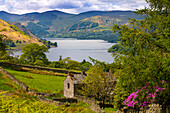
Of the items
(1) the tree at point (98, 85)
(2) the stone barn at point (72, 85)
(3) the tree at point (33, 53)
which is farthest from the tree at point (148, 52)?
(3) the tree at point (33, 53)

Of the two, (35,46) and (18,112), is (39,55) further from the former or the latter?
(18,112)

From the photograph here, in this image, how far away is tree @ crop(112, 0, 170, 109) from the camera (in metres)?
16.4

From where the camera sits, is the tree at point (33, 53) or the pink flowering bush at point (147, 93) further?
the tree at point (33, 53)

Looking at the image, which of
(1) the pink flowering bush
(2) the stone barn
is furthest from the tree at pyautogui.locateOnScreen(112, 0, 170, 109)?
(2) the stone barn

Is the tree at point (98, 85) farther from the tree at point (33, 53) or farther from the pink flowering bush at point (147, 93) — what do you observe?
the tree at point (33, 53)

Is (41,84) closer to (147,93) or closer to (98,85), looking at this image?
(98,85)

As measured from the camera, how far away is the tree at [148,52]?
16.4 meters

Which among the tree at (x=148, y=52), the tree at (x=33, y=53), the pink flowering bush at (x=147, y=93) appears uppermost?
the tree at (x=148, y=52)

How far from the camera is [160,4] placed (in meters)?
18.8

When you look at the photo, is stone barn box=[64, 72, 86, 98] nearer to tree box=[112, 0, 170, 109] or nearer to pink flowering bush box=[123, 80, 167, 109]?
tree box=[112, 0, 170, 109]

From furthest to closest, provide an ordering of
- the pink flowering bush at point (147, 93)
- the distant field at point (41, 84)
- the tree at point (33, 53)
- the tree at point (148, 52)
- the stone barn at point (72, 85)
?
1. the tree at point (33, 53)
2. the distant field at point (41, 84)
3. the stone barn at point (72, 85)
4. the pink flowering bush at point (147, 93)
5. the tree at point (148, 52)

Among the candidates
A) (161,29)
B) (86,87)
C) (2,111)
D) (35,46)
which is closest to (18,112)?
(2,111)

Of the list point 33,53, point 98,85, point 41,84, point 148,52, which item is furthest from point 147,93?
point 33,53

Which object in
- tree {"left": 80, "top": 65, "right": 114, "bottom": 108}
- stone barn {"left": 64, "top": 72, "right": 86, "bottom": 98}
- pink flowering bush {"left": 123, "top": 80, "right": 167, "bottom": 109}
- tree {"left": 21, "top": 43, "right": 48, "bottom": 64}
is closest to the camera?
pink flowering bush {"left": 123, "top": 80, "right": 167, "bottom": 109}
